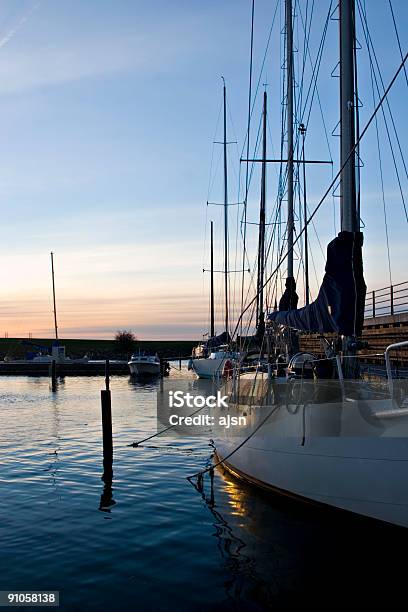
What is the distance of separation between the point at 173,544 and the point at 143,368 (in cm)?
5137

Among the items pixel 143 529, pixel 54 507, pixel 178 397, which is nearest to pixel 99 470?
pixel 54 507

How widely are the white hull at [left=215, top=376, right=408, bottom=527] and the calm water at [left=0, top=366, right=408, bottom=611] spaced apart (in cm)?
54

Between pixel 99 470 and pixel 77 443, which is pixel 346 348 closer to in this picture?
pixel 99 470

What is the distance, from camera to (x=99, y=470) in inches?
647

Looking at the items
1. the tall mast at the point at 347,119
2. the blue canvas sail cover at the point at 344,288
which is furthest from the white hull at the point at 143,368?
the tall mast at the point at 347,119

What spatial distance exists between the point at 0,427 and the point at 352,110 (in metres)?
19.1

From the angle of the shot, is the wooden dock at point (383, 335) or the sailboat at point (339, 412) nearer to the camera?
the sailboat at point (339, 412)

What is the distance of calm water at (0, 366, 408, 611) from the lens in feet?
28.3

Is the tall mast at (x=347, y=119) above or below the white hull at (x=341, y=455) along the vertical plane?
above

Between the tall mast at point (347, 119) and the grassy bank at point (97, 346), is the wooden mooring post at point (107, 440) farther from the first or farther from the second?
the grassy bank at point (97, 346)

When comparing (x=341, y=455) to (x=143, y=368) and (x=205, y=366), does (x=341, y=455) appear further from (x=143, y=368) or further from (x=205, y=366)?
(x=143, y=368)

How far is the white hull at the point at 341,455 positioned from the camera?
878 cm

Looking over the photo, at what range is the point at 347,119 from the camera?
11.8 m

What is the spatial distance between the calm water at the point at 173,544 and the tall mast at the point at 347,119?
5.16 m
